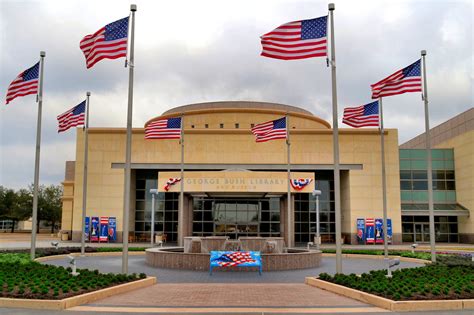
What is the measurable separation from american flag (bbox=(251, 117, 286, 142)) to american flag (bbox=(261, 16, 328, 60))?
11.9 meters

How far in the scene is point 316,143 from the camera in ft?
143

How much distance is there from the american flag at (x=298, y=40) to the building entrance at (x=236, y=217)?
1184 inches

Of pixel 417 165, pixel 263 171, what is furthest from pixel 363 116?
pixel 417 165

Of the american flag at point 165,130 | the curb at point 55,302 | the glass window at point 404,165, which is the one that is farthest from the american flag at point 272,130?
the glass window at point 404,165

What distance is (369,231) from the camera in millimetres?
42469

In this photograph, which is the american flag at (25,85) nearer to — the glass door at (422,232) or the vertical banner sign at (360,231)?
the vertical banner sign at (360,231)

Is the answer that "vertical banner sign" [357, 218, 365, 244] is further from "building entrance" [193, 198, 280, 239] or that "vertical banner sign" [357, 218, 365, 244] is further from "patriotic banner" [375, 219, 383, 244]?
"building entrance" [193, 198, 280, 239]

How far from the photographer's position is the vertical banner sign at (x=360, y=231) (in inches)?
1668

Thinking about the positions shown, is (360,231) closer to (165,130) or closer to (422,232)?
(422,232)

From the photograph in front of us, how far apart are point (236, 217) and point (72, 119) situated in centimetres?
2360

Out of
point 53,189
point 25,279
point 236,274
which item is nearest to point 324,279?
point 236,274

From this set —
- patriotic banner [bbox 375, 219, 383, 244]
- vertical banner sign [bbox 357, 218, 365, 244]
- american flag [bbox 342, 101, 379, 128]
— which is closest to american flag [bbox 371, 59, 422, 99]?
Answer: american flag [bbox 342, 101, 379, 128]

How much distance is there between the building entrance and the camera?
44.1 metres

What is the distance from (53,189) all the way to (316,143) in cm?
5397
